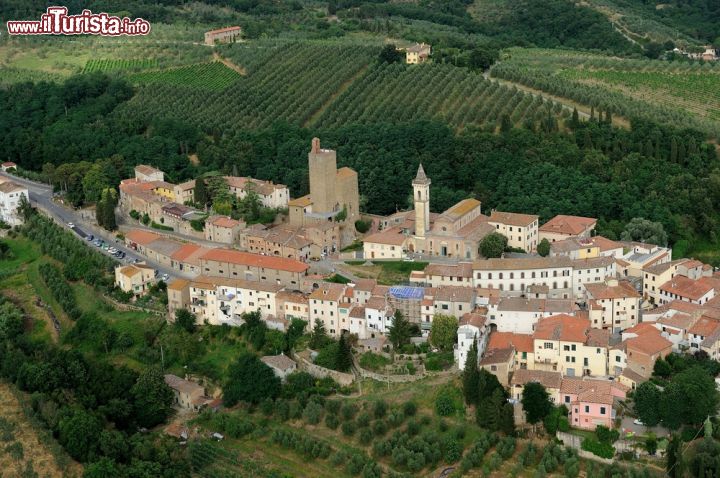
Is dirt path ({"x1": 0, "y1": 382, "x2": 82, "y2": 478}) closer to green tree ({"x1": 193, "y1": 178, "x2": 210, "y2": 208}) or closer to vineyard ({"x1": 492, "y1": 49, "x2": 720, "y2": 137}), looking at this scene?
green tree ({"x1": 193, "y1": 178, "x2": 210, "y2": 208})

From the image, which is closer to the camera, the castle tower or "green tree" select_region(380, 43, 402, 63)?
the castle tower

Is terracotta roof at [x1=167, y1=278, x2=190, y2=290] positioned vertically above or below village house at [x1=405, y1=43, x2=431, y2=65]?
below

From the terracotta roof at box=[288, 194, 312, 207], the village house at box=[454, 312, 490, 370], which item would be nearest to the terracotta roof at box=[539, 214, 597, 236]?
the village house at box=[454, 312, 490, 370]

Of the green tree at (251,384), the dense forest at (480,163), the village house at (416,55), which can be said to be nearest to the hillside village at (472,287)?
the dense forest at (480,163)

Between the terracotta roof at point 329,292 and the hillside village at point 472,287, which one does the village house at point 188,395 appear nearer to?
the hillside village at point 472,287

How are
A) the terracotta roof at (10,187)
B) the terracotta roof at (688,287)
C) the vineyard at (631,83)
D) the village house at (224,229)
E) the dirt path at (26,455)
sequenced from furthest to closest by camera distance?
the vineyard at (631,83) < the terracotta roof at (10,187) < the village house at (224,229) < the terracotta roof at (688,287) < the dirt path at (26,455)

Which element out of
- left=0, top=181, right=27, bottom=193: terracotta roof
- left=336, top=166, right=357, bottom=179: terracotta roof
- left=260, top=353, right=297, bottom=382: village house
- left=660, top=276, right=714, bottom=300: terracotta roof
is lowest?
left=260, top=353, right=297, bottom=382: village house

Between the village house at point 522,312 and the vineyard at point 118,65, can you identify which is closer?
the village house at point 522,312
